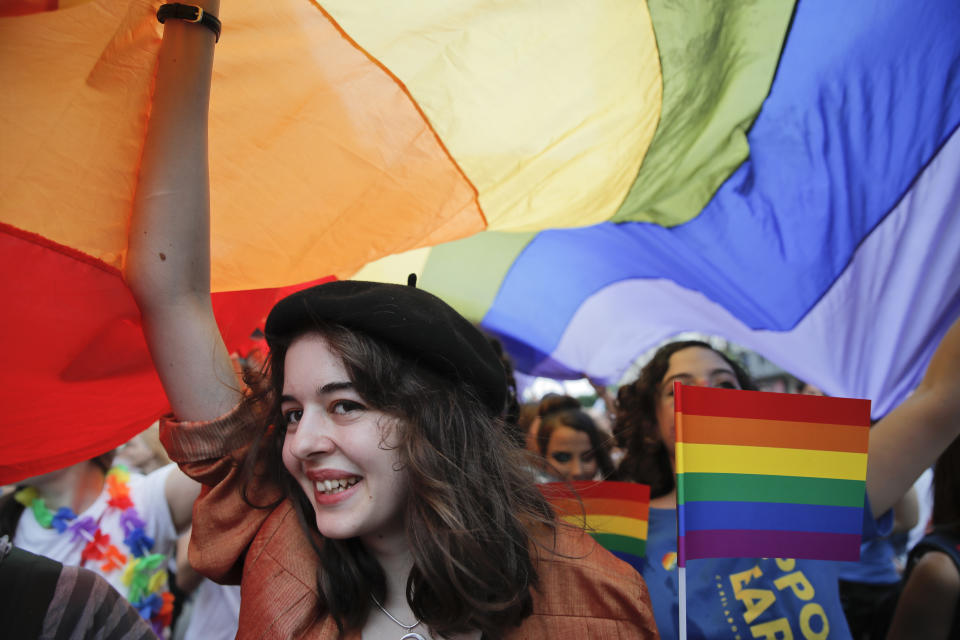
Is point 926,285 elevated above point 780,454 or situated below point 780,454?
above

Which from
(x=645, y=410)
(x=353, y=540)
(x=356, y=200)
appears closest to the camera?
(x=353, y=540)

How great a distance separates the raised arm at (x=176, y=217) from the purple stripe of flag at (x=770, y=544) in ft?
3.94

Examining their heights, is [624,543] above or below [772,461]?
below

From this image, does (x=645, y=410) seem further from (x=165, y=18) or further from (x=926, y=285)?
(x=165, y=18)

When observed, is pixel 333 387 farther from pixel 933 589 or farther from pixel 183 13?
pixel 933 589

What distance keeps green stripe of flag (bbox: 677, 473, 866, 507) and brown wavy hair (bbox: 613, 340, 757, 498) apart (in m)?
0.76

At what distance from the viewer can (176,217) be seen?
4.58 feet

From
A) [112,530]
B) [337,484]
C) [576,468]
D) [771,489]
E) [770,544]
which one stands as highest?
[337,484]

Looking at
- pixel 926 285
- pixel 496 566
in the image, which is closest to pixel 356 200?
pixel 496 566

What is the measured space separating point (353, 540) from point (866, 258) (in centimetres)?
194

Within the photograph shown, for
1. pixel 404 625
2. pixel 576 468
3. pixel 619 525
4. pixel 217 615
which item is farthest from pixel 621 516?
pixel 217 615

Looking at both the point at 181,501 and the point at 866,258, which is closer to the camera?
the point at 866,258

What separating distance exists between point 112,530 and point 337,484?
5.85 ft

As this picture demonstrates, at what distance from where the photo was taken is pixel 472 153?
1.97 meters
